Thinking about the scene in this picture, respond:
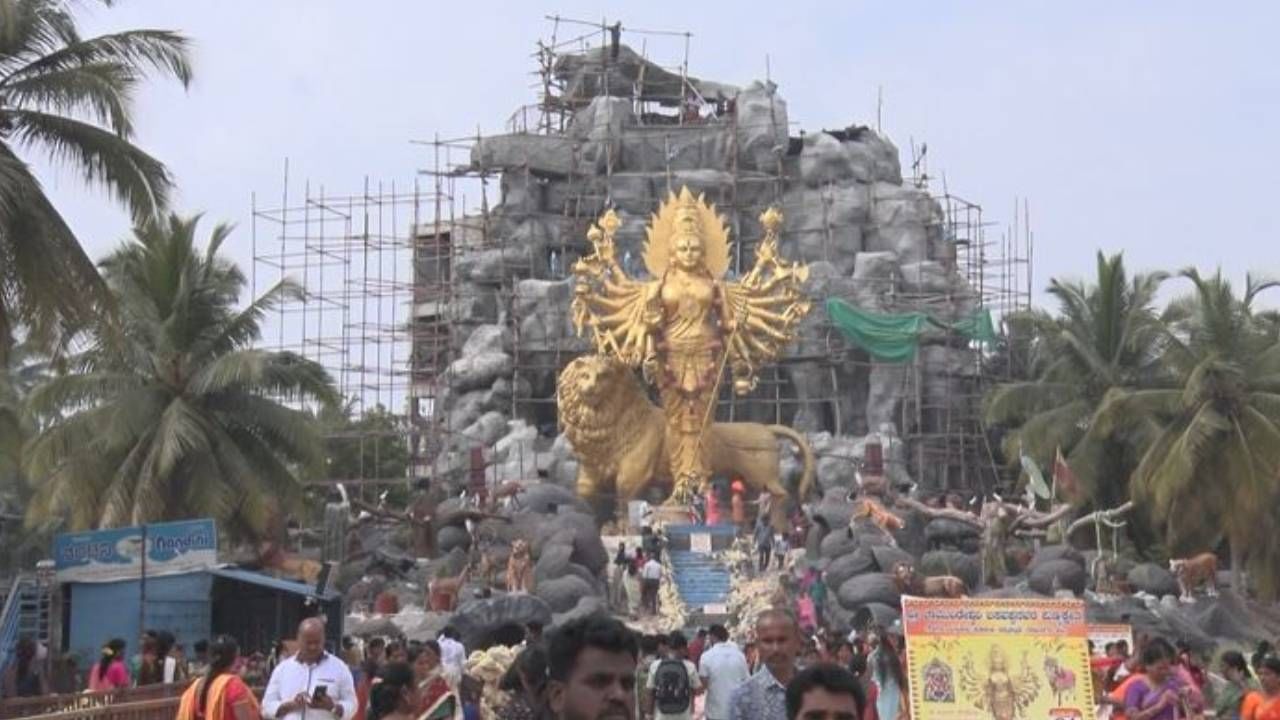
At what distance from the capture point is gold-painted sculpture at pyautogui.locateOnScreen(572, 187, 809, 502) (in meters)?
43.6

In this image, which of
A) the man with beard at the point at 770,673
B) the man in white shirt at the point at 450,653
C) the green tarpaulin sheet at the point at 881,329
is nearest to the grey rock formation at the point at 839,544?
the green tarpaulin sheet at the point at 881,329

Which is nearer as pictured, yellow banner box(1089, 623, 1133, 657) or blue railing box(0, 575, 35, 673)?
yellow banner box(1089, 623, 1133, 657)

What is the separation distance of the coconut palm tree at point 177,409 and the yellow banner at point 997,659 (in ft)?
63.9

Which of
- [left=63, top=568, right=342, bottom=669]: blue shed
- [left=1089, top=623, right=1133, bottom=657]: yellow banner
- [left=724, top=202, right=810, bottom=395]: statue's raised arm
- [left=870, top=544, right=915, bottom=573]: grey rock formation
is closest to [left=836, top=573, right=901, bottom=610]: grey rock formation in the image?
[left=870, top=544, right=915, bottom=573]: grey rock formation

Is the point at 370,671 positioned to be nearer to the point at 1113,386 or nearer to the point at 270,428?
the point at 270,428

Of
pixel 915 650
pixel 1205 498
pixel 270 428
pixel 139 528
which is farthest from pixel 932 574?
pixel 915 650

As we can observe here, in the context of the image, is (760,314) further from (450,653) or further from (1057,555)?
(450,653)

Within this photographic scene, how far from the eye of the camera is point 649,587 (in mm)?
38062

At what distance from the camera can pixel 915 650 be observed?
11562mm

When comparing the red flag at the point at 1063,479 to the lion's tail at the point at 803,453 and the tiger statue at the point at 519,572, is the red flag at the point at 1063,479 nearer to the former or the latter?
the lion's tail at the point at 803,453

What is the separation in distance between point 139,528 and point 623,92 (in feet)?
129

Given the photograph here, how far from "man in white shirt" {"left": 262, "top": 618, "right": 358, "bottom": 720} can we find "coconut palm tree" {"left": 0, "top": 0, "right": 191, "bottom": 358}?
9023 mm

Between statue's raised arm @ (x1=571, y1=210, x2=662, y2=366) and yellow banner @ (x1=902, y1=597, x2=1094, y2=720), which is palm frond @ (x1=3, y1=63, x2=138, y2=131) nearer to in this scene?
yellow banner @ (x1=902, y1=597, x2=1094, y2=720)

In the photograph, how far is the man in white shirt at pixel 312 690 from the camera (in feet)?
36.8
